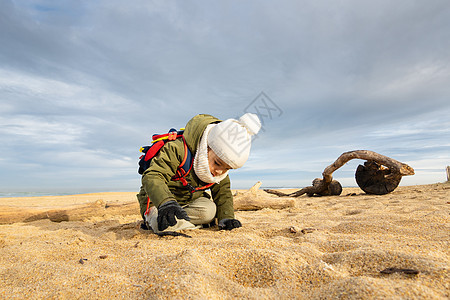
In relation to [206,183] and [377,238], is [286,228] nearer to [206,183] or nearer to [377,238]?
[377,238]

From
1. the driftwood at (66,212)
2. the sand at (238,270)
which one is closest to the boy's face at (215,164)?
the sand at (238,270)

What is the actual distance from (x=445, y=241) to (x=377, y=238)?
42cm

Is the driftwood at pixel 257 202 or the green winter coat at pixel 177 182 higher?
the green winter coat at pixel 177 182

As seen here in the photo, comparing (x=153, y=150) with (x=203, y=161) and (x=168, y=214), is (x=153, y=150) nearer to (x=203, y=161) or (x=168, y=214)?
(x=203, y=161)

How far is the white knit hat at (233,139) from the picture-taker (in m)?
2.55

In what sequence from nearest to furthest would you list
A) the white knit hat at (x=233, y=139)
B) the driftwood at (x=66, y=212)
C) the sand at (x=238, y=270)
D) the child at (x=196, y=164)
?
1. the sand at (x=238, y=270)
2. the child at (x=196, y=164)
3. the white knit hat at (x=233, y=139)
4. the driftwood at (x=66, y=212)

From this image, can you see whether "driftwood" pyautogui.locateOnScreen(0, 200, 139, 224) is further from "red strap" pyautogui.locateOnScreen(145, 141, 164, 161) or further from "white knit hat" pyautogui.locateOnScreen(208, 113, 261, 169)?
"white knit hat" pyautogui.locateOnScreen(208, 113, 261, 169)

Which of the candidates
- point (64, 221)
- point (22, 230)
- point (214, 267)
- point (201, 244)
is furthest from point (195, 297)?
point (64, 221)

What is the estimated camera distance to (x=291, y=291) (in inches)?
Result: 47.9

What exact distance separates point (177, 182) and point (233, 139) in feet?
2.60

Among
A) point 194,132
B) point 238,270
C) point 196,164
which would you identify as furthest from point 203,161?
point 238,270

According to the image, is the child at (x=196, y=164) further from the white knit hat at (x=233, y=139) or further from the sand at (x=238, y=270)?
the sand at (x=238, y=270)

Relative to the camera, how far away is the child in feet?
7.62

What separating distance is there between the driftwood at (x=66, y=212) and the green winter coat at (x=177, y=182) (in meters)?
1.90
